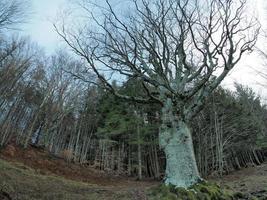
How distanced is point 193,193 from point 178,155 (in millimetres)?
1008

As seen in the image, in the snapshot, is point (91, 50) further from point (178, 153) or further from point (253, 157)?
point (253, 157)

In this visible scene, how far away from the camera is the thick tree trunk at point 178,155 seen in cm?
653

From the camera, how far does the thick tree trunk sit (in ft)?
21.4

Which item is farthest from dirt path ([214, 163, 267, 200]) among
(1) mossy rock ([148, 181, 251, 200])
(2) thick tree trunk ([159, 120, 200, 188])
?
(2) thick tree trunk ([159, 120, 200, 188])

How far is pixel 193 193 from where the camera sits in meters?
6.07

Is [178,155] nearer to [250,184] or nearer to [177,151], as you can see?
[177,151]

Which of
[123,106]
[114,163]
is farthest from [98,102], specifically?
[114,163]

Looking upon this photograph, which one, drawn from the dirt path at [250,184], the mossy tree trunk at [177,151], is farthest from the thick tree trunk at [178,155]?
the dirt path at [250,184]

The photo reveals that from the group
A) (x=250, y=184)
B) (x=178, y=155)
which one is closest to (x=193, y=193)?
(x=178, y=155)

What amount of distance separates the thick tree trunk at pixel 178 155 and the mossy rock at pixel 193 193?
0.62ft

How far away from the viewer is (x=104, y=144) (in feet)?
81.5

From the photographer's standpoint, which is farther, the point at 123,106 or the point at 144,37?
the point at 123,106

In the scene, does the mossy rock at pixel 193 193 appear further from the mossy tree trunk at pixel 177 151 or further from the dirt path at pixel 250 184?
the dirt path at pixel 250 184

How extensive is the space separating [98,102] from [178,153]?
67.3 ft
